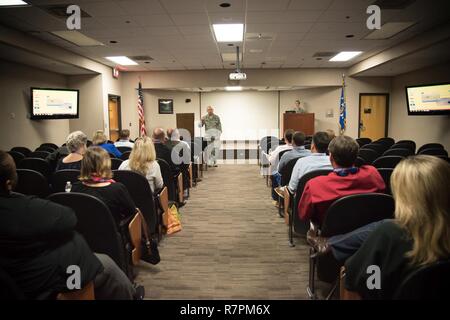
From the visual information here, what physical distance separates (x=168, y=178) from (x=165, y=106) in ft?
28.5

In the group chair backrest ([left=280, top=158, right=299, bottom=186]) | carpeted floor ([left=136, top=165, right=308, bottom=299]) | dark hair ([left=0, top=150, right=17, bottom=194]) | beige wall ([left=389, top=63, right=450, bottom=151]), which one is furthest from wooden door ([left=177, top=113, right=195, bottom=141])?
dark hair ([left=0, top=150, right=17, bottom=194])

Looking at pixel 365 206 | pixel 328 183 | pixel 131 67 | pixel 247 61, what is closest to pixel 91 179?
pixel 328 183

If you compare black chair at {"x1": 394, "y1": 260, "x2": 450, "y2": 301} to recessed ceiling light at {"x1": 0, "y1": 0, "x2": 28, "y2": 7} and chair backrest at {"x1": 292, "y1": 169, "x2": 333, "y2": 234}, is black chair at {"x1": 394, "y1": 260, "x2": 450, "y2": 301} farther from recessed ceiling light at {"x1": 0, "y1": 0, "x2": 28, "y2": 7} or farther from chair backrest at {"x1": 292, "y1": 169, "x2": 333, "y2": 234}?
recessed ceiling light at {"x1": 0, "y1": 0, "x2": 28, "y2": 7}

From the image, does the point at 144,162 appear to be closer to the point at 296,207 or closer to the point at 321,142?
the point at 296,207

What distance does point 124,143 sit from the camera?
5.87 m

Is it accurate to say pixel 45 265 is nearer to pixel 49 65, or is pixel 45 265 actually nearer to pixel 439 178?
pixel 439 178

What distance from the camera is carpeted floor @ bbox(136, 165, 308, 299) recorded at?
110 inches

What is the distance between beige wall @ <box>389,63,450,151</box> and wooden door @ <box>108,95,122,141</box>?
9206 millimetres

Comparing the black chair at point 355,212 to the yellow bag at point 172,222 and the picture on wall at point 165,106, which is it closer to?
the yellow bag at point 172,222

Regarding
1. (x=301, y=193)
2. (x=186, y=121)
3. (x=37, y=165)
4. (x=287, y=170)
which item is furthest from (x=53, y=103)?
(x=301, y=193)

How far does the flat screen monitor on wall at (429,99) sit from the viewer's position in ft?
22.4

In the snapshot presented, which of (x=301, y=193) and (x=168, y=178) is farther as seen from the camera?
(x=168, y=178)

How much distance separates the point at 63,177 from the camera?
3.12m

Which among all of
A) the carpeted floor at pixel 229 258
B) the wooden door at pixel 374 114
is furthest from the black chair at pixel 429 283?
the wooden door at pixel 374 114
